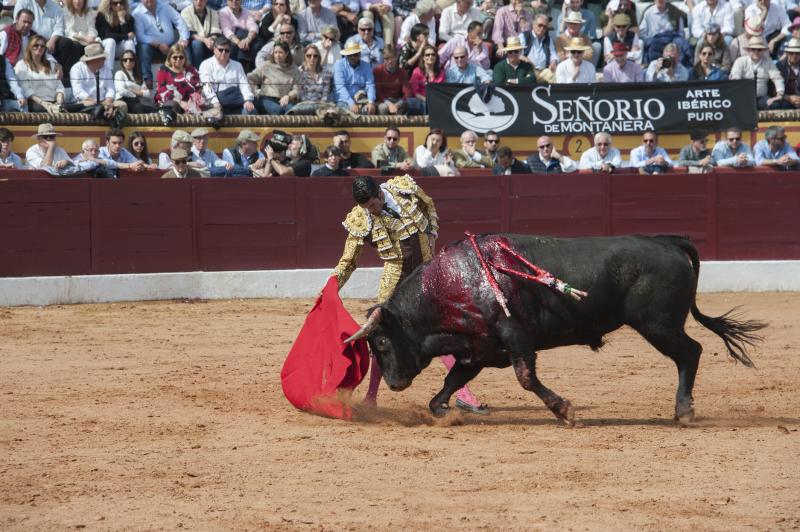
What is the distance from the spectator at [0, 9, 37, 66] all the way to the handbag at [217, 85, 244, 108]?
6.19ft

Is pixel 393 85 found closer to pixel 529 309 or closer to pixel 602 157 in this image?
pixel 602 157

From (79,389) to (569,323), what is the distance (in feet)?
10.3

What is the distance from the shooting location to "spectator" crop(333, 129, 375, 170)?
12727 mm

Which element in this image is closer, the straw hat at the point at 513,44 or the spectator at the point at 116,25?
the spectator at the point at 116,25

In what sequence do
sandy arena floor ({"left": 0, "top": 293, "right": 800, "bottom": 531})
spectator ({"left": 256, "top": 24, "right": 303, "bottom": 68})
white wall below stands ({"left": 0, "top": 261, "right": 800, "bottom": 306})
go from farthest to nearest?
spectator ({"left": 256, "top": 24, "right": 303, "bottom": 68}) < white wall below stands ({"left": 0, "top": 261, "right": 800, "bottom": 306}) < sandy arena floor ({"left": 0, "top": 293, "right": 800, "bottom": 531})

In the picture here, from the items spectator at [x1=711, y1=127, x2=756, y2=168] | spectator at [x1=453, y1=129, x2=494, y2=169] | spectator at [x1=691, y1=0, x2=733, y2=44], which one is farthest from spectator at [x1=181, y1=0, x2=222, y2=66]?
spectator at [x1=691, y1=0, x2=733, y2=44]

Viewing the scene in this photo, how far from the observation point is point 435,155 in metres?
13.0

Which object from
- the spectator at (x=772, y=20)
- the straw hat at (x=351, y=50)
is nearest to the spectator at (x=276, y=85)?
the straw hat at (x=351, y=50)

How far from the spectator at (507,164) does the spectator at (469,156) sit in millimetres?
171

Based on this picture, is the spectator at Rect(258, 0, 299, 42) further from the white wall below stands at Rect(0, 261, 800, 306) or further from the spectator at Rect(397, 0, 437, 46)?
the white wall below stands at Rect(0, 261, 800, 306)

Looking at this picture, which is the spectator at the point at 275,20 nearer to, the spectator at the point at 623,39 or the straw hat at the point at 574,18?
the straw hat at the point at 574,18

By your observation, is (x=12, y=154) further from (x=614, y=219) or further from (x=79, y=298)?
(x=614, y=219)

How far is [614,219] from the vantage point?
13.4 metres

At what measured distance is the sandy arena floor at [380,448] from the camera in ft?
17.0
